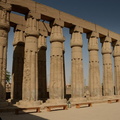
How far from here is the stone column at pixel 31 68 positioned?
14.5m

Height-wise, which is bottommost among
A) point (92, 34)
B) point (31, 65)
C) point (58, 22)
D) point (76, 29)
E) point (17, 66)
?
point (31, 65)

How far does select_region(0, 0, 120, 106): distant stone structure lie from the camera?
47.6 ft

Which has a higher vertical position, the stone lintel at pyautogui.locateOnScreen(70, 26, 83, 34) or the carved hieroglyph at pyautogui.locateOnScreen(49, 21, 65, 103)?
the stone lintel at pyautogui.locateOnScreen(70, 26, 83, 34)

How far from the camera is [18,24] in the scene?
18609 millimetres

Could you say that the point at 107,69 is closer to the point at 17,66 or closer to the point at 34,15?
the point at 17,66

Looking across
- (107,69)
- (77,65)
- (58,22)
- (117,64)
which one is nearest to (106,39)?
(107,69)

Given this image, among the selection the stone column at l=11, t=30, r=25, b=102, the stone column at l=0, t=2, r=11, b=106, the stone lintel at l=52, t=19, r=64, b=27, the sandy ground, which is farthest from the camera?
the stone column at l=11, t=30, r=25, b=102

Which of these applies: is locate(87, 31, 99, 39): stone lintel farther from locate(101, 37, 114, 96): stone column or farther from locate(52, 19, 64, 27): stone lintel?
locate(52, 19, 64, 27): stone lintel

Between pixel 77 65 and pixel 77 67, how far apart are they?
208 millimetres

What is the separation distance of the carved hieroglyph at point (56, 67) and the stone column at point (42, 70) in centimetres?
367

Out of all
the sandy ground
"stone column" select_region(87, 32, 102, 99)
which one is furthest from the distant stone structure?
the sandy ground

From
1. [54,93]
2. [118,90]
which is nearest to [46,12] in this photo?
[54,93]

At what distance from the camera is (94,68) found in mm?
20562

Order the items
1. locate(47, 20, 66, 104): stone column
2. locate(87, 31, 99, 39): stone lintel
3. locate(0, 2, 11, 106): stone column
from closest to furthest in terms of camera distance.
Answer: locate(0, 2, 11, 106): stone column < locate(47, 20, 66, 104): stone column < locate(87, 31, 99, 39): stone lintel
